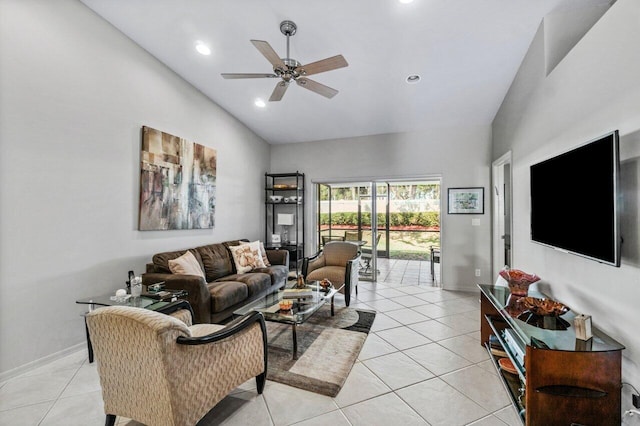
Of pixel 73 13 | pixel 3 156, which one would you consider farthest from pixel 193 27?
pixel 3 156

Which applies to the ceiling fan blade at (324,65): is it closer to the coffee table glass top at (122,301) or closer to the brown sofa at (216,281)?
the brown sofa at (216,281)

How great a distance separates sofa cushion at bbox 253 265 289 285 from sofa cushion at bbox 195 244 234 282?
1.42ft

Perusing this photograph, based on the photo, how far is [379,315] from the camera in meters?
3.62

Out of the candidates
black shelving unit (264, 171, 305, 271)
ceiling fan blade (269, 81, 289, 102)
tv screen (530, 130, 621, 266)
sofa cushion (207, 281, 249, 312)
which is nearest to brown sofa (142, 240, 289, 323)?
sofa cushion (207, 281, 249, 312)

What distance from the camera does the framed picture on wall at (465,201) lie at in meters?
4.76

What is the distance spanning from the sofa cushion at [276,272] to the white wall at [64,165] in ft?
4.74

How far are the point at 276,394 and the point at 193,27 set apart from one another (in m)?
3.70

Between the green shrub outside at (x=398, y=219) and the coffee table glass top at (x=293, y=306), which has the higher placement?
the green shrub outside at (x=398, y=219)

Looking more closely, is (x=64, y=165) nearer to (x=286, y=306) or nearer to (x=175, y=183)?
(x=175, y=183)

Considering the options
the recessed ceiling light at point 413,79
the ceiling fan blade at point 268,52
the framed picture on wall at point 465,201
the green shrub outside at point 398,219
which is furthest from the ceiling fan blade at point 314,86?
the green shrub outside at point 398,219

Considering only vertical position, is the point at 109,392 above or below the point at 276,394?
above

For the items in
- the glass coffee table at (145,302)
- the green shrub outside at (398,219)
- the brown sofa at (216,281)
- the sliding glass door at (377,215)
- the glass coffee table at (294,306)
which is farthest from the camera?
the green shrub outside at (398,219)

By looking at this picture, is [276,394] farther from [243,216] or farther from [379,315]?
[243,216]

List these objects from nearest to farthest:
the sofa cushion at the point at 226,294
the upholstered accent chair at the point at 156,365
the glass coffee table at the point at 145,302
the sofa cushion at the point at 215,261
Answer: the upholstered accent chair at the point at 156,365
the glass coffee table at the point at 145,302
the sofa cushion at the point at 226,294
the sofa cushion at the point at 215,261
